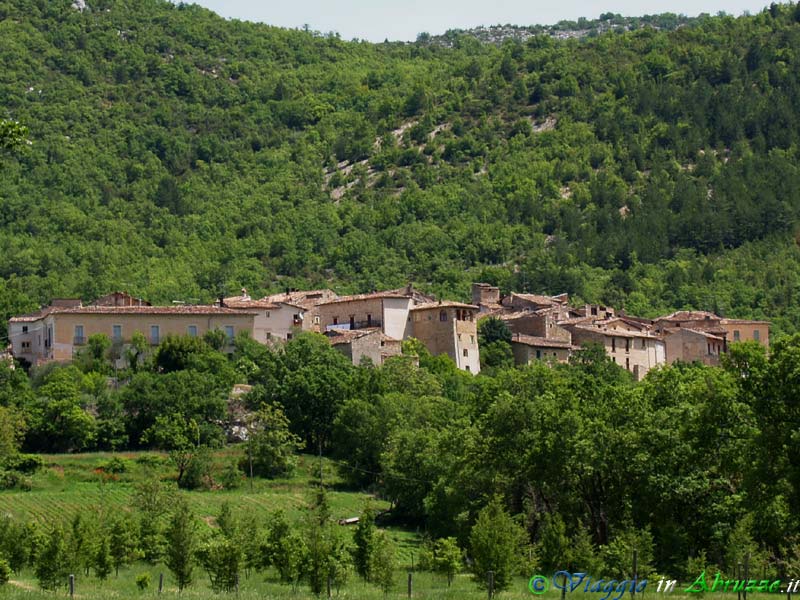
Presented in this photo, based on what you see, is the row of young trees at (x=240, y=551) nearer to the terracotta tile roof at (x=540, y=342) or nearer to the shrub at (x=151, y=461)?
the shrub at (x=151, y=461)

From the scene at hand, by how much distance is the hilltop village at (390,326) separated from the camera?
92000 millimetres

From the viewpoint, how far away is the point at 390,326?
99500 millimetres

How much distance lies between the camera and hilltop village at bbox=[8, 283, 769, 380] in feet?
302

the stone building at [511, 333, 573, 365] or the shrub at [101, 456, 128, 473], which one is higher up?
the stone building at [511, 333, 573, 365]

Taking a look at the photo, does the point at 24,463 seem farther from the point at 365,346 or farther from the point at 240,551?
the point at 240,551

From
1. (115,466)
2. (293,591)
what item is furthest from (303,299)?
(293,591)

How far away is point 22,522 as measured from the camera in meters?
62.4

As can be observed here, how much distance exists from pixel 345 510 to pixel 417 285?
7990 centimetres

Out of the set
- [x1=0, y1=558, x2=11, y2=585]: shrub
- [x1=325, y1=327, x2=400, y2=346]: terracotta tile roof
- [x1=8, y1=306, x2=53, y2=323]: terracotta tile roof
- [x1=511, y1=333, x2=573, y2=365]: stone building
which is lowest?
[x1=0, y1=558, x2=11, y2=585]: shrub

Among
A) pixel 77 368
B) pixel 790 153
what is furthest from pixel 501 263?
pixel 77 368

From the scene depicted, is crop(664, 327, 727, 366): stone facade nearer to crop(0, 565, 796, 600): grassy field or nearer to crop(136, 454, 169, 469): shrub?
crop(136, 454, 169, 469): shrub

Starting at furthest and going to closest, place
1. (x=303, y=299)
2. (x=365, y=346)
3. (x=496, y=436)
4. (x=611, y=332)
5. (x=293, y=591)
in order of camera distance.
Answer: (x=303, y=299), (x=611, y=332), (x=365, y=346), (x=496, y=436), (x=293, y=591)

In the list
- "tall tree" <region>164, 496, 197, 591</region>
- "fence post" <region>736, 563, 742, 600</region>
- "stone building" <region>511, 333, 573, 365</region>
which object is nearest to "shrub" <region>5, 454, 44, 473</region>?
"tall tree" <region>164, 496, 197, 591</region>

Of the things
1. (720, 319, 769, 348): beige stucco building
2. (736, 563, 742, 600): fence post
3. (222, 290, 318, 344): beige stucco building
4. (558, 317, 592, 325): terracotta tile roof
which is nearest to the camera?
(736, 563, 742, 600): fence post
